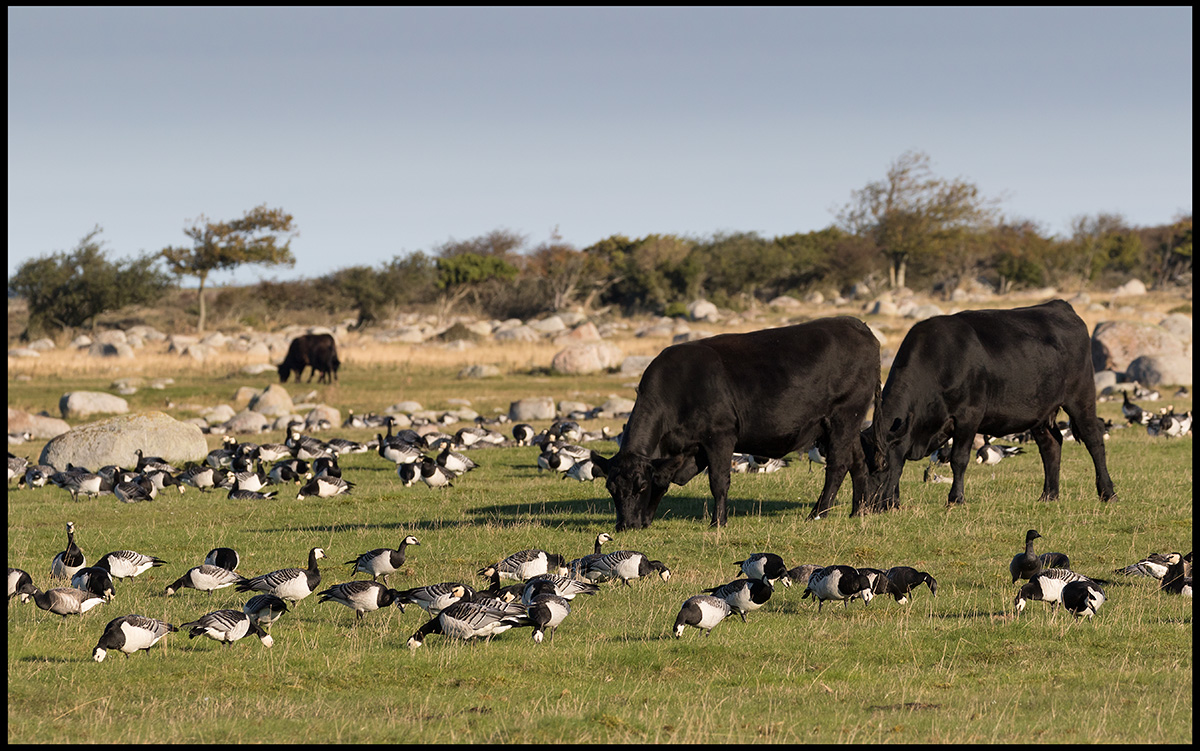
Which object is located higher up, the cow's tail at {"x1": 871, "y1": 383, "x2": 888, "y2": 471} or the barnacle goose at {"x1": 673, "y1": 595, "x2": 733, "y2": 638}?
the cow's tail at {"x1": 871, "y1": 383, "x2": 888, "y2": 471}

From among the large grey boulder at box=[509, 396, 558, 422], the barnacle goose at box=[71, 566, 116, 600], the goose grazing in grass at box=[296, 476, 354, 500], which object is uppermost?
the barnacle goose at box=[71, 566, 116, 600]

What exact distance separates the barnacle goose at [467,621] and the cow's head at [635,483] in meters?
5.07

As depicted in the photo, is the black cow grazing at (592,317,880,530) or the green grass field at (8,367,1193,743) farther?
the black cow grazing at (592,317,880,530)

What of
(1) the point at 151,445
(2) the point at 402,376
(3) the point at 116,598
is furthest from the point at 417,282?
(3) the point at 116,598

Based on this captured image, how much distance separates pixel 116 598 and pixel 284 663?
14.3ft

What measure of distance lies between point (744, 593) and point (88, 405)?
35.5m

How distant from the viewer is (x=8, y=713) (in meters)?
8.95

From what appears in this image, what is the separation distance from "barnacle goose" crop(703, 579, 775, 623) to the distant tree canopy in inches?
2952

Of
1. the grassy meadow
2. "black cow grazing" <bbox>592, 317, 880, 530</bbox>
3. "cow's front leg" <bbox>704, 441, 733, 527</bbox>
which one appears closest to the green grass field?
the grassy meadow

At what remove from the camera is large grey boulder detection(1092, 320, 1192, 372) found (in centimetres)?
4712

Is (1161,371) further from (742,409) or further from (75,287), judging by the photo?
(75,287)

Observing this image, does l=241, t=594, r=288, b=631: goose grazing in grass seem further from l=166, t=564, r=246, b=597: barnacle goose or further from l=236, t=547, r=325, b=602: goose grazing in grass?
l=166, t=564, r=246, b=597: barnacle goose

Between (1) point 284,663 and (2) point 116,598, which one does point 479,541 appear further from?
(1) point 284,663

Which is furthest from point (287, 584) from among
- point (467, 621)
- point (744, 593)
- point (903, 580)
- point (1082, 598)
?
point (1082, 598)
